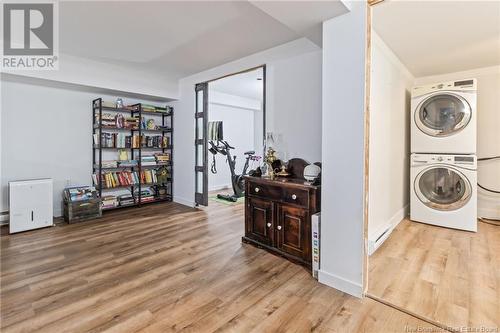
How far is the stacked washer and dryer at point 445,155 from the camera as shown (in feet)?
10.6

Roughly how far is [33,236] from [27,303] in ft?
5.77

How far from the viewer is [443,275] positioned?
217 centimetres

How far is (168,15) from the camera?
8.25ft

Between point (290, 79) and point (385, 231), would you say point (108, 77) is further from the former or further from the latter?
point (385, 231)

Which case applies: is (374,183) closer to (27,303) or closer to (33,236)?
(27,303)

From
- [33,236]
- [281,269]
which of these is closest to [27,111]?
[33,236]

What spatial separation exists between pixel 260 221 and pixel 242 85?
362 cm

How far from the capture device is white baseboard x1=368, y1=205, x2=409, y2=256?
8.67ft

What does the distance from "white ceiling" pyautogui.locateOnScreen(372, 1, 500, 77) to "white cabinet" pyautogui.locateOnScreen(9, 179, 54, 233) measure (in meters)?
4.43

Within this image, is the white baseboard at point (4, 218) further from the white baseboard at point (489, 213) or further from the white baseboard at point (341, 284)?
the white baseboard at point (489, 213)

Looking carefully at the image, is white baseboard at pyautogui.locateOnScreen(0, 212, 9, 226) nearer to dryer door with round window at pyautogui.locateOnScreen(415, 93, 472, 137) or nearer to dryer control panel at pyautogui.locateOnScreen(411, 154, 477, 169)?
dryer control panel at pyautogui.locateOnScreen(411, 154, 477, 169)

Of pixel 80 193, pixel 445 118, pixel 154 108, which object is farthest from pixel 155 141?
pixel 445 118

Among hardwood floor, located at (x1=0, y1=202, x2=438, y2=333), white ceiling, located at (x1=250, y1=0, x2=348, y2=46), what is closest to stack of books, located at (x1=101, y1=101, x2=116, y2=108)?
hardwood floor, located at (x1=0, y1=202, x2=438, y2=333)

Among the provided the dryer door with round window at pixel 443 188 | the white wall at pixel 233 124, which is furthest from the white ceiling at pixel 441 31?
the white wall at pixel 233 124
